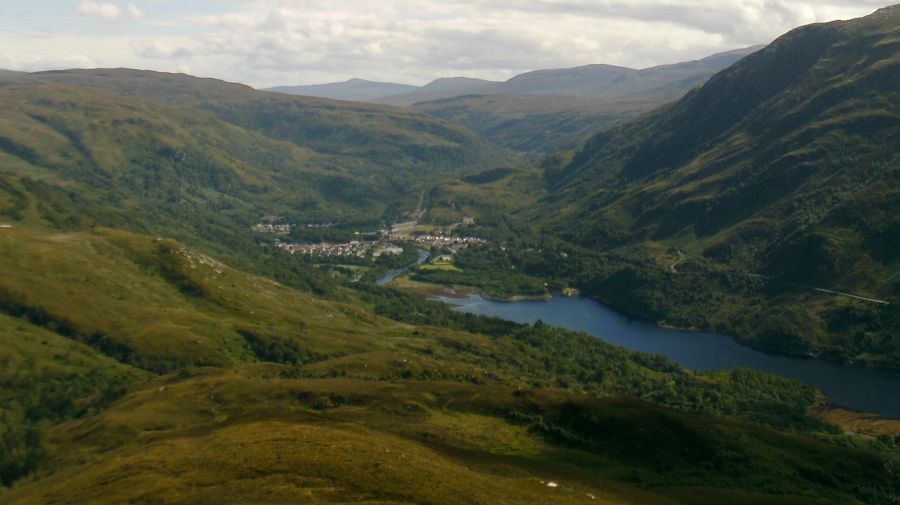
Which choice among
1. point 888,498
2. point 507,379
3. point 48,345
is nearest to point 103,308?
point 48,345

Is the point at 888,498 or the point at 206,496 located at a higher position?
the point at 206,496

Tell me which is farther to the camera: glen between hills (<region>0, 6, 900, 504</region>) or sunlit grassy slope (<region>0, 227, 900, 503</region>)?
glen between hills (<region>0, 6, 900, 504</region>)

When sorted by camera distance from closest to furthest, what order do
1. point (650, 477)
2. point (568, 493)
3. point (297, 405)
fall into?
point (568, 493) → point (650, 477) → point (297, 405)

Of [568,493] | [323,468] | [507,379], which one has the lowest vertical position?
[507,379]

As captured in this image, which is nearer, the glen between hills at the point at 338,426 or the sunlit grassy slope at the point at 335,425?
the sunlit grassy slope at the point at 335,425

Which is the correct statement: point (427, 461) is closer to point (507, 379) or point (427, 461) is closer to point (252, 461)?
point (252, 461)

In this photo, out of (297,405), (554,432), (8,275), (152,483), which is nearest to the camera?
(152,483)

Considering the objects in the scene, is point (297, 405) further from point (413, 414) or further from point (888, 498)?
point (888, 498)

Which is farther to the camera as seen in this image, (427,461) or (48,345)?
(48,345)

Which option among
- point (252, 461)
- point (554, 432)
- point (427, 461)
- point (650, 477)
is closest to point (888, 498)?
point (650, 477)

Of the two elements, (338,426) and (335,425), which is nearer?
(338,426)

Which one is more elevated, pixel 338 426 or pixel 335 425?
pixel 338 426
